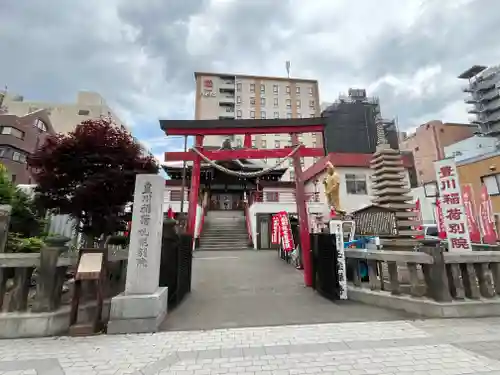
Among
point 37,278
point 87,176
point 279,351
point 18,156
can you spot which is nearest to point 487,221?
point 279,351

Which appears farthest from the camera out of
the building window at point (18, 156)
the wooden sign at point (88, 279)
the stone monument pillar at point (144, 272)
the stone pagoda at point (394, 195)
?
the building window at point (18, 156)

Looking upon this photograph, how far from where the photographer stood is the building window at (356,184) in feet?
70.5

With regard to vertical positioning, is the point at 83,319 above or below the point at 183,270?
below

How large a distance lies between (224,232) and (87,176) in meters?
13.1

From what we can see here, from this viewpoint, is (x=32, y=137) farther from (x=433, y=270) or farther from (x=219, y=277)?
(x=433, y=270)

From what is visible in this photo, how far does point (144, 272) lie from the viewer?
4.50m

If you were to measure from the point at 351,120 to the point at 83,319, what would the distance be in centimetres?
3989

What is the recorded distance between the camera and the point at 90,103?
3734 cm

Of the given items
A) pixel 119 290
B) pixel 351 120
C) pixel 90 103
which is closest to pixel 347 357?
pixel 119 290

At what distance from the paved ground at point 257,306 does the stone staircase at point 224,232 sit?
28.1 ft

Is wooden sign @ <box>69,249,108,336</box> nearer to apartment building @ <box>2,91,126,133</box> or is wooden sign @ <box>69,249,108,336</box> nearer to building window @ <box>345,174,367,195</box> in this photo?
building window @ <box>345,174,367,195</box>

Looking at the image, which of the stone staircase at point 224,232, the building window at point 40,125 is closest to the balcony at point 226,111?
the building window at point 40,125

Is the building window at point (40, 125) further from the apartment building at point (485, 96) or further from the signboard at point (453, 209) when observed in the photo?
the apartment building at point (485, 96)

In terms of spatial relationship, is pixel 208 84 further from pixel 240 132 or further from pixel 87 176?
pixel 87 176
